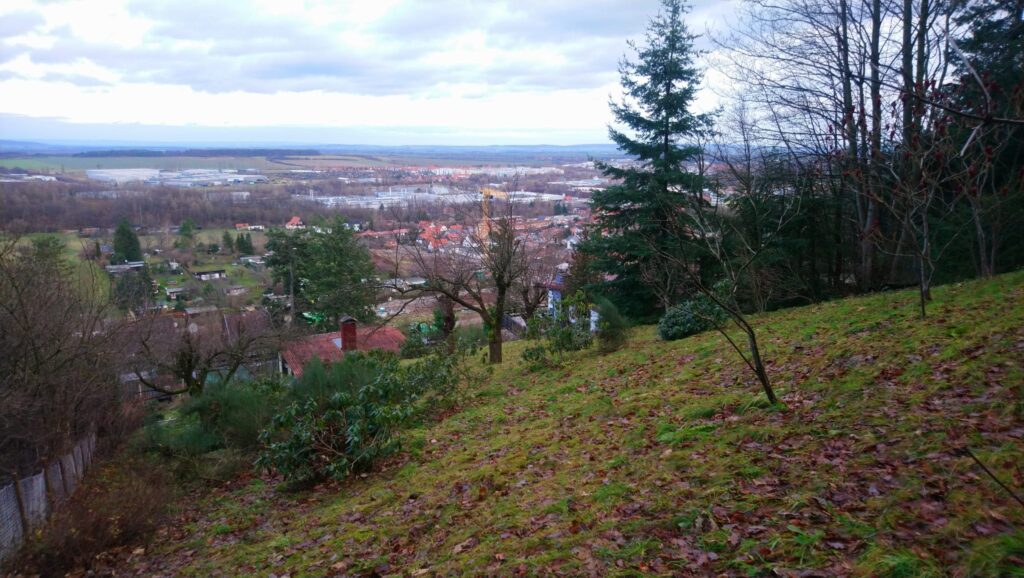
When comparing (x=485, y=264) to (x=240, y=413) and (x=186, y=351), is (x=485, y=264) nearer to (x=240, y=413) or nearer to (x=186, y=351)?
(x=240, y=413)

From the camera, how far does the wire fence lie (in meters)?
6.47

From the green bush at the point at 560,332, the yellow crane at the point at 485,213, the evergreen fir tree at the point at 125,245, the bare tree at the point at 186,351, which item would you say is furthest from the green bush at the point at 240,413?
the evergreen fir tree at the point at 125,245

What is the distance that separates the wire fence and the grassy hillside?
153 centimetres

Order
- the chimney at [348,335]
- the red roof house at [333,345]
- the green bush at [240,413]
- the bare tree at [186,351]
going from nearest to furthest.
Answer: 1. the green bush at [240,413]
2. the bare tree at [186,351]
3. the red roof house at [333,345]
4. the chimney at [348,335]

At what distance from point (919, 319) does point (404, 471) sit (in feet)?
21.2

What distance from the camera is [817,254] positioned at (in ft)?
49.5

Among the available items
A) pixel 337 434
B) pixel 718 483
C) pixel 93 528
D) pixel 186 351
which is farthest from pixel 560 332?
pixel 186 351

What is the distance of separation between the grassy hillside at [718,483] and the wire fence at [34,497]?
1.53 m

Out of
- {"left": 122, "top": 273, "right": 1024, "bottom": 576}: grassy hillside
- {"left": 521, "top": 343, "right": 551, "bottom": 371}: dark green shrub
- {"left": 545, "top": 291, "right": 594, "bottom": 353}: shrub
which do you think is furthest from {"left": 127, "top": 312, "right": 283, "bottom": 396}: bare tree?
{"left": 545, "top": 291, "right": 594, "bottom": 353}: shrub

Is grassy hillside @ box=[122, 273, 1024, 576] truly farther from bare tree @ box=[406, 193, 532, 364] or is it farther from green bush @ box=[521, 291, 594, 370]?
bare tree @ box=[406, 193, 532, 364]

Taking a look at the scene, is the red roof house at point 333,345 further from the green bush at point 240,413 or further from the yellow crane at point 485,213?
the green bush at point 240,413

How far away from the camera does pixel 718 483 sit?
4.29 metres

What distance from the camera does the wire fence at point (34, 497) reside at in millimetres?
6472

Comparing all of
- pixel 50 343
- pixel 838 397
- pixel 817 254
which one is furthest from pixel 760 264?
pixel 50 343
